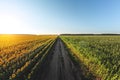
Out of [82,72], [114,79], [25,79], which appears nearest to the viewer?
[114,79]

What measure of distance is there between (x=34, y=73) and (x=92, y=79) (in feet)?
16.6

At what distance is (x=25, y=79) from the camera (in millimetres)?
10344

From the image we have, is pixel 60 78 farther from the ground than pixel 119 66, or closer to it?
closer to it

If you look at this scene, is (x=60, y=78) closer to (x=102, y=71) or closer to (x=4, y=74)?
(x=102, y=71)

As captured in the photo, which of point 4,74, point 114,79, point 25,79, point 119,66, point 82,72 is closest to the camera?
point 114,79

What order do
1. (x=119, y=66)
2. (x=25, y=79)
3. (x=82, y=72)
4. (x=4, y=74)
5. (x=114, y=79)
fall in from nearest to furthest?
(x=114, y=79), (x=25, y=79), (x=4, y=74), (x=119, y=66), (x=82, y=72)

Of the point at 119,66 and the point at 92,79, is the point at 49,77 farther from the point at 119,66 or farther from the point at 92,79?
the point at 119,66

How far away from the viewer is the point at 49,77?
11188 mm

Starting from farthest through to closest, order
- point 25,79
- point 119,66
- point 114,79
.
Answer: point 119,66, point 25,79, point 114,79

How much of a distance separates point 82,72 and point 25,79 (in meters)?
5.40

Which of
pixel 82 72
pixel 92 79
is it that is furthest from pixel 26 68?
pixel 92 79

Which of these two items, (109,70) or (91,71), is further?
(91,71)

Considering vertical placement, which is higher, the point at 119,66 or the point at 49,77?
the point at 119,66

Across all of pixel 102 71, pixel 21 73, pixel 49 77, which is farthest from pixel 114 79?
pixel 21 73
